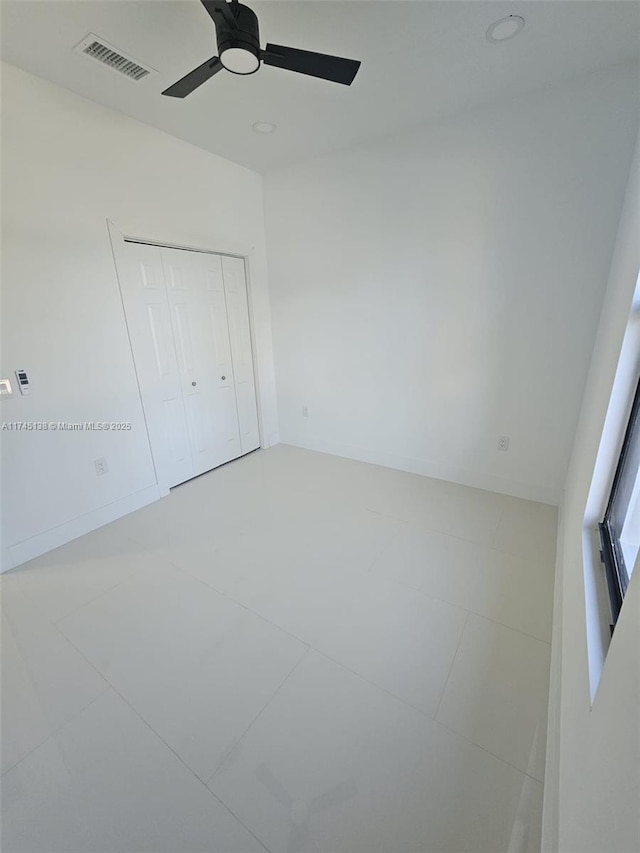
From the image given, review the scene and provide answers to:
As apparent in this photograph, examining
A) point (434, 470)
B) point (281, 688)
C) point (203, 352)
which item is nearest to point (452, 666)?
point (281, 688)

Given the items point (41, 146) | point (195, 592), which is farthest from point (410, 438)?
point (41, 146)

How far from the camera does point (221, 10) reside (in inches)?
47.5

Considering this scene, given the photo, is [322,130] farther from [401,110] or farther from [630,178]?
[630,178]

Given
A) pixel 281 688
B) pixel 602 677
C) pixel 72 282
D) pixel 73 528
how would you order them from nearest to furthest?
1. pixel 602 677
2. pixel 281 688
3. pixel 72 282
4. pixel 73 528

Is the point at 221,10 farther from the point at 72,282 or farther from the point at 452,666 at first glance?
the point at 452,666

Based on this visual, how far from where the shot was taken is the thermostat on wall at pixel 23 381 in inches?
82.6

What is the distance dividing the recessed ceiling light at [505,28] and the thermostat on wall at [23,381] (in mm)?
3127

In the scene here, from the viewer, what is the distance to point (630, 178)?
75.0 inches

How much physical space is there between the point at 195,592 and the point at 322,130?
130 inches

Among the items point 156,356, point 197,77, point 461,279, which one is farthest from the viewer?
point 156,356

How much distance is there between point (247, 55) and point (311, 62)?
0.87ft

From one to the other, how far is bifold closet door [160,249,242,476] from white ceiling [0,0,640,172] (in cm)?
97

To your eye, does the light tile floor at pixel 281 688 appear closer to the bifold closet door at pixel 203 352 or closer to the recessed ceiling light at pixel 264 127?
the bifold closet door at pixel 203 352

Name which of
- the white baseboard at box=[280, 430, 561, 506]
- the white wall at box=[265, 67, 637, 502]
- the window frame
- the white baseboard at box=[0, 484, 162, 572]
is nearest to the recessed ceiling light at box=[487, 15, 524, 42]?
the white wall at box=[265, 67, 637, 502]
